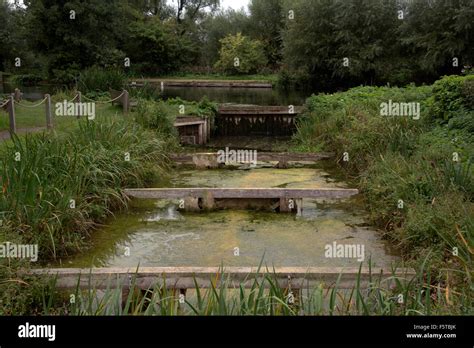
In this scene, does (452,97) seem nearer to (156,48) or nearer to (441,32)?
(441,32)

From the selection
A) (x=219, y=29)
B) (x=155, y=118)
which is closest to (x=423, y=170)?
(x=155, y=118)

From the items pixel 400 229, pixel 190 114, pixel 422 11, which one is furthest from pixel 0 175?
pixel 422 11

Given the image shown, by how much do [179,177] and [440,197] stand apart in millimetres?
5118

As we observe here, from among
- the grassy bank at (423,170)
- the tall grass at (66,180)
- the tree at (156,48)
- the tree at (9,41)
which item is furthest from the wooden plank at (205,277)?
the tree at (156,48)

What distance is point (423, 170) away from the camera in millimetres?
6672

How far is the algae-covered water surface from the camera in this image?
18.6 ft

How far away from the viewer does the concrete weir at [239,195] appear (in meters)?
7.52

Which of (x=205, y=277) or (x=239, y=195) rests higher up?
(x=239, y=195)

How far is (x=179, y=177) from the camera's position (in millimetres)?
9812

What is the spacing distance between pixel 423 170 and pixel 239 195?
2.43 m

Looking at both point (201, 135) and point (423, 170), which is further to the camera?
point (201, 135)

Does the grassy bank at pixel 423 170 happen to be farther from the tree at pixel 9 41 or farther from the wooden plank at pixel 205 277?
the tree at pixel 9 41

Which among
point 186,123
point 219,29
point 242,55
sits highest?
point 219,29
